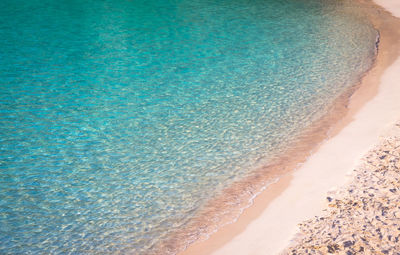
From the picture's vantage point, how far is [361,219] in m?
4.16

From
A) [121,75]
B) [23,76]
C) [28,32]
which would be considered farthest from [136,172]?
[28,32]

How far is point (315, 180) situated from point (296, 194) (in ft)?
1.31

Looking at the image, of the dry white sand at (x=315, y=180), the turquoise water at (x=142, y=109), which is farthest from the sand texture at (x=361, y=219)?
the turquoise water at (x=142, y=109)

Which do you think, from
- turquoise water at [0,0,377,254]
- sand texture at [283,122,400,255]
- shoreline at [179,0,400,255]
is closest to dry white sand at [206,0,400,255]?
shoreline at [179,0,400,255]

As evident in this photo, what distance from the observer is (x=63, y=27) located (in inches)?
534

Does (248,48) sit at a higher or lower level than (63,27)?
higher

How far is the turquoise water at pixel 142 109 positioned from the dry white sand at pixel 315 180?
692mm

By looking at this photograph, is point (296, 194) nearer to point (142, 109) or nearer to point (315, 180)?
point (315, 180)

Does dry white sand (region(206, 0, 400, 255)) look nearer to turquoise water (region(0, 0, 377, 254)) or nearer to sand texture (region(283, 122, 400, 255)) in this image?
sand texture (region(283, 122, 400, 255))

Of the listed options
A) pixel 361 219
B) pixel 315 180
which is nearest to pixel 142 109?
pixel 315 180

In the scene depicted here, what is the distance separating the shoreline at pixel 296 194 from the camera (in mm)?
4473

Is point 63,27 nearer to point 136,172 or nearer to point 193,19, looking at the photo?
point 193,19

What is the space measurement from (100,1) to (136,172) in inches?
513

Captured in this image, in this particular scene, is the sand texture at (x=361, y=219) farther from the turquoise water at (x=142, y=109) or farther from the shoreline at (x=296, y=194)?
the turquoise water at (x=142, y=109)
